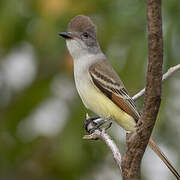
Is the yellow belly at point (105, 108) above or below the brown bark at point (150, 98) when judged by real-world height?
below

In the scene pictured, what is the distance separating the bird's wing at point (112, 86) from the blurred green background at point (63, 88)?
0.28 feet

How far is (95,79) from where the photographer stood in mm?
4211

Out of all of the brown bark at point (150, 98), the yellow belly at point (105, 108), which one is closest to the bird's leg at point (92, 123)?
the yellow belly at point (105, 108)

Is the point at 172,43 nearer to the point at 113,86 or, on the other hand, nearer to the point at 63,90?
the point at 113,86

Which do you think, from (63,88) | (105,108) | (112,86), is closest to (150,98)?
(105,108)

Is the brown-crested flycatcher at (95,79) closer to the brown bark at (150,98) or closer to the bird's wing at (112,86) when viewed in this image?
the bird's wing at (112,86)

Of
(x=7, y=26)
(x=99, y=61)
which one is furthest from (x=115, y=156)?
(x=7, y=26)

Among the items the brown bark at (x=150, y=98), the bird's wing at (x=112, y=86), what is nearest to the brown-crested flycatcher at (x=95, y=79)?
the bird's wing at (x=112, y=86)

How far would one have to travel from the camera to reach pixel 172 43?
3998 millimetres

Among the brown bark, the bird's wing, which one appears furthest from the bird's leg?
the brown bark

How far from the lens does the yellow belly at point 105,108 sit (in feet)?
13.2

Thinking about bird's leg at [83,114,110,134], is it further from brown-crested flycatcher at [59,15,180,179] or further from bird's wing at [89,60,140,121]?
bird's wing at [89,60,140,121]

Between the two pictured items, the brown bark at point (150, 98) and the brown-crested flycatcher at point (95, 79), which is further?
the brown-crested flycatcher at point (95, 79)

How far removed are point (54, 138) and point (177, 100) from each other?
3.66 ft
